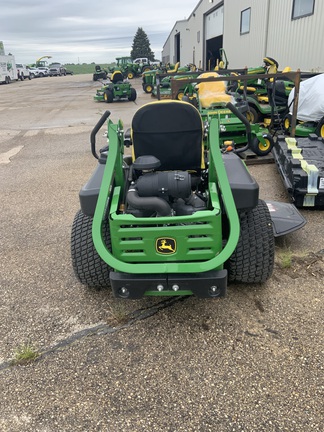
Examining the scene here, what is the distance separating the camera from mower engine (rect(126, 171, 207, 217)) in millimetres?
2441

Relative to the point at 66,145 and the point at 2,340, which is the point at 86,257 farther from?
the point at 66,145

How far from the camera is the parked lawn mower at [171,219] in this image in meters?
2.27

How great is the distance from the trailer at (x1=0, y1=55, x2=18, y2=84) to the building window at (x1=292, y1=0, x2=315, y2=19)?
2884 cm

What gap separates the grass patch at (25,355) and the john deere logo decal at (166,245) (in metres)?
0.99

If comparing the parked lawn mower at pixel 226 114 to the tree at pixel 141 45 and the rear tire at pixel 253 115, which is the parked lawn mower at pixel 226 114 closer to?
the rear tire at pixel 253 115

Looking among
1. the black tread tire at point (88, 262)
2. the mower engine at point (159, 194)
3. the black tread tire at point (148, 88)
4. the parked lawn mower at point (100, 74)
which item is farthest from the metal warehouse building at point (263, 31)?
the black tread tire at point (88, 262)

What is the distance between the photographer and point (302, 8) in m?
11.2

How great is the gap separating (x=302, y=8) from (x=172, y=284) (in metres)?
11.8

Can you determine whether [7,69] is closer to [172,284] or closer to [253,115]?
[253,115]

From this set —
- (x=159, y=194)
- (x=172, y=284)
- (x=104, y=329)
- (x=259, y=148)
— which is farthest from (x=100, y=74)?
(x=172, y=284)

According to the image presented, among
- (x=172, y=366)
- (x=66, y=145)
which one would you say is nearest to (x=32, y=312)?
(x=172, y=366)

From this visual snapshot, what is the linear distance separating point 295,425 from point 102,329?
50.3 inches

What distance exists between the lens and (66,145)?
853 cm

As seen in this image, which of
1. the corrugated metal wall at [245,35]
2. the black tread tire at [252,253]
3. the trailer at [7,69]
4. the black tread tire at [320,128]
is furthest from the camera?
the trailer at [7,69]
